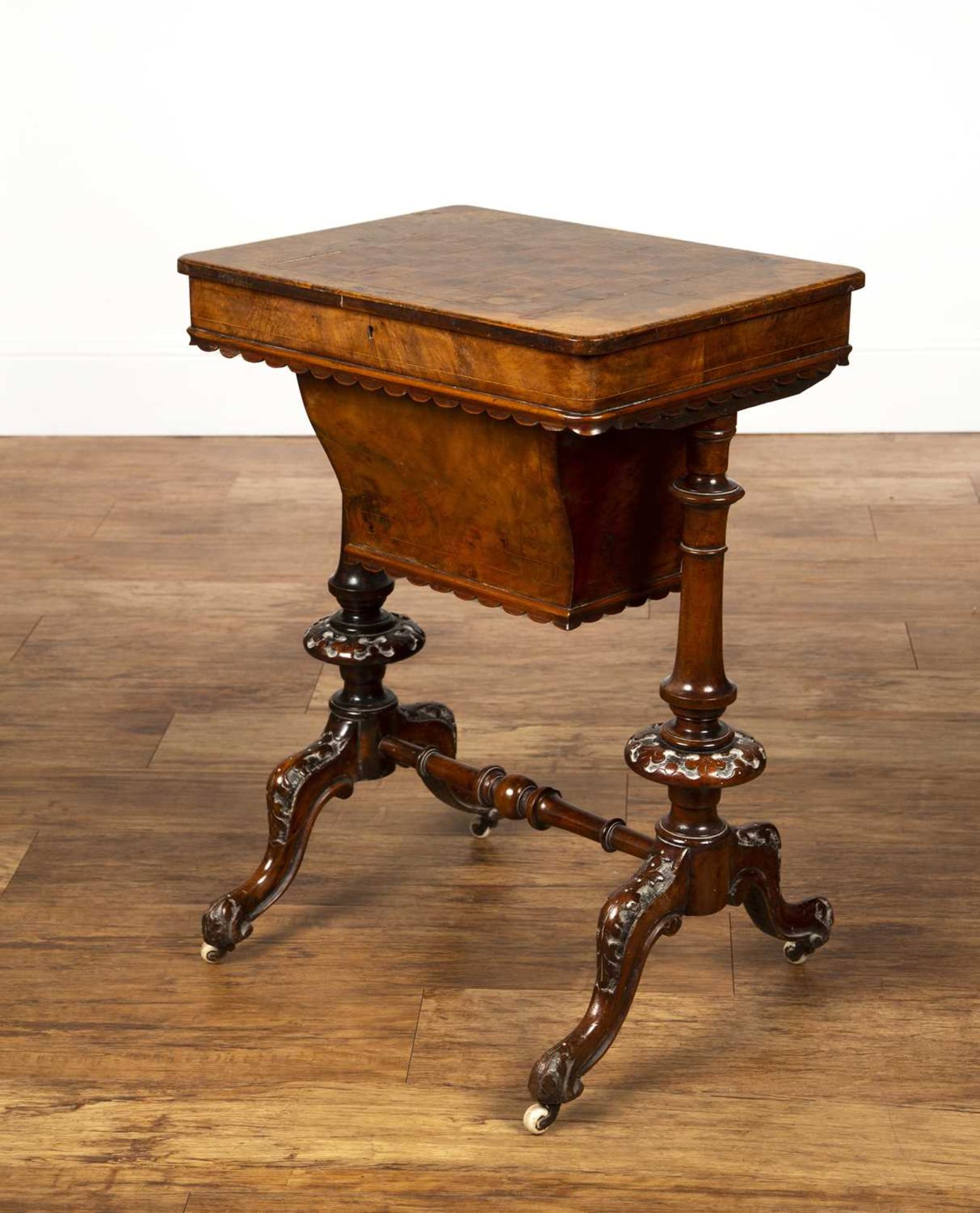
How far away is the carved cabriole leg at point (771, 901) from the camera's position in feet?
7.92

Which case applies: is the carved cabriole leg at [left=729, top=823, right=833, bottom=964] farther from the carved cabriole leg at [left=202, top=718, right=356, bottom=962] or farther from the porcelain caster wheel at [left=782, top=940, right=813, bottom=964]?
the carved cabriole leg at [left=202, top=718, right=356, bottom=962]

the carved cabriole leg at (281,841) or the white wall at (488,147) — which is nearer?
the carved cabriole leg at (281,841)

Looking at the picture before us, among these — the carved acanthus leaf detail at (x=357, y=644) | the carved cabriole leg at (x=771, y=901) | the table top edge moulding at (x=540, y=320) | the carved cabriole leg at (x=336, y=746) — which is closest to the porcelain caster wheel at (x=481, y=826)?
the carved cabriole leg at (x=336, y=746)

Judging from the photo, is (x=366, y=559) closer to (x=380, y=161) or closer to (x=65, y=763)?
(x=65, y=763)

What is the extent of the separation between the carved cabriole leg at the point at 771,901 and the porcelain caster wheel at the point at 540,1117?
0.38 metres

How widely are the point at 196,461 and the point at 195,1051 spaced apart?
281 centimetres

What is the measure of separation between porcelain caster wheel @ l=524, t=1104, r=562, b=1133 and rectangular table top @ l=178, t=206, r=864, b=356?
948mm

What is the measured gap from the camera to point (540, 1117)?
222 centimetres

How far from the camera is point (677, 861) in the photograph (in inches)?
91.3

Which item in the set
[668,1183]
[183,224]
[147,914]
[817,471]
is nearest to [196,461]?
[183,224]

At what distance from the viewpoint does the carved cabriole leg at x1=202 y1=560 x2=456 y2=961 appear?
8.56 feet

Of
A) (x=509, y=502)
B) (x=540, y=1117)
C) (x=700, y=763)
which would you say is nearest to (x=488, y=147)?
(x=509, y=502)

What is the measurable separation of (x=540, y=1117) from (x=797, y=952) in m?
0.54

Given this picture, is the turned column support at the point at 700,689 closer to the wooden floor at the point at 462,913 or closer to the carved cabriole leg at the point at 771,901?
the carved cabriole leg at the point at 771,901
